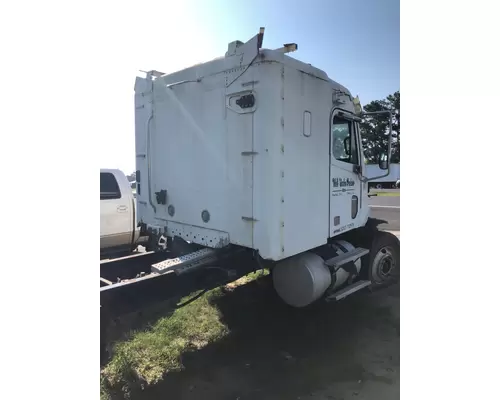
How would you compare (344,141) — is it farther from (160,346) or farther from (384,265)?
(160,346)

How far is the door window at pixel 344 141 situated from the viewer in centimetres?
283

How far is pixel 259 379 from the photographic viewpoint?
2383 mm

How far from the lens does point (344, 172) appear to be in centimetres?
292

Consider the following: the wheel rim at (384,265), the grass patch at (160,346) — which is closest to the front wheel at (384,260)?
the wheel rim at (384,265)

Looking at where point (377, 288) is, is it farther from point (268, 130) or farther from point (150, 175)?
point (150, 175)

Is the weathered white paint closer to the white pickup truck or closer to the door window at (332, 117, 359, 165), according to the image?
the door window at (332, 117, 359, 165)

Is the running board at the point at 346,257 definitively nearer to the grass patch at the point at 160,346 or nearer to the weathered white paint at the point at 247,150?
the weathered white paint at the point at 247,150

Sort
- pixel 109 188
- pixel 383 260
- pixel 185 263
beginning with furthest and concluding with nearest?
1. pixel 109 188
2. pixel 383 260
3. pixel 185 263

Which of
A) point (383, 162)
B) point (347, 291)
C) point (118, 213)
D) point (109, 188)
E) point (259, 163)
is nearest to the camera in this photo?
point (259, 163)

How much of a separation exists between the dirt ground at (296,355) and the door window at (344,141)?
118cm

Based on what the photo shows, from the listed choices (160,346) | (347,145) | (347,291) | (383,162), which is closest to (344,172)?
(347,145)

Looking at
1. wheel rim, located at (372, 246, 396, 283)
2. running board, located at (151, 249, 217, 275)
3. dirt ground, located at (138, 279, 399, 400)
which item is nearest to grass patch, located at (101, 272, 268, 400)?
dirt ground, located at (138, 279, 399, 400)

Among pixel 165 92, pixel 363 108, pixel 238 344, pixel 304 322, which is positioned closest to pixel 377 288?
pixel 304 322

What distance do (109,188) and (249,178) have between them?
285 cm
